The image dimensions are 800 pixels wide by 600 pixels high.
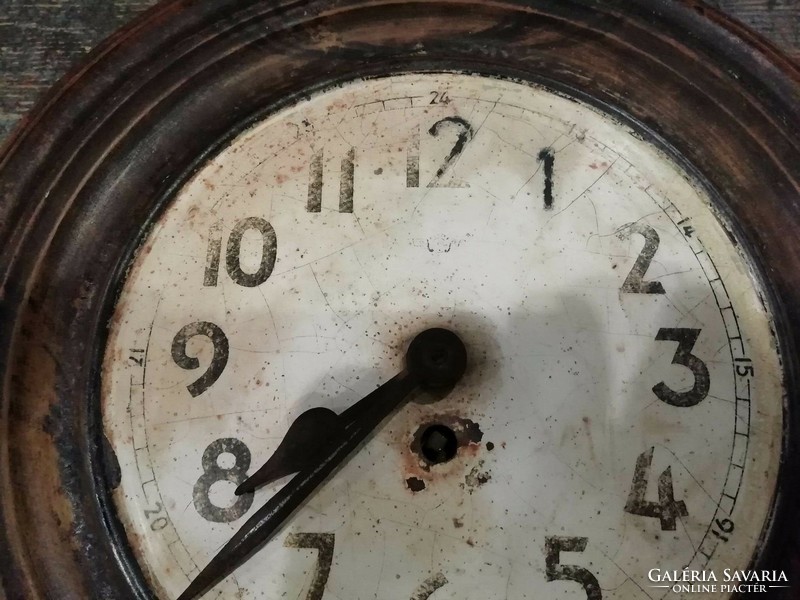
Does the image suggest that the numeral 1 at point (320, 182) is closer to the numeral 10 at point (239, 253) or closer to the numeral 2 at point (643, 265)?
the numeral 10 at point (239, 253)

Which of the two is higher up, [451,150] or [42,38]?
[42,38]

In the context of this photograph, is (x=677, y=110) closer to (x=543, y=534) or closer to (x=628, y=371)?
(x=628, y=371)

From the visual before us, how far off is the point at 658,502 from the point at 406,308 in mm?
362

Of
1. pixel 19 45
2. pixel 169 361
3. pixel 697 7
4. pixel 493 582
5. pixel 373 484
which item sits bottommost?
pixel 493 582

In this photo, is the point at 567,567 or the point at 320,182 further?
the point at 320,182

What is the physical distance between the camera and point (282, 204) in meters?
0.89

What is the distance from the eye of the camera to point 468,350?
0.83 m

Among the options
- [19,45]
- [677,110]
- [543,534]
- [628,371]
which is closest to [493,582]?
[543,534]

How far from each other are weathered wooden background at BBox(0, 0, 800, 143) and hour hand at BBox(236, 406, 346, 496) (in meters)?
0.56

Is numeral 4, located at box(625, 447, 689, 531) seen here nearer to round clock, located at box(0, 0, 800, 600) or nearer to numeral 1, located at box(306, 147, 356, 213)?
round clock, located at box(0, 0, 800, 600)

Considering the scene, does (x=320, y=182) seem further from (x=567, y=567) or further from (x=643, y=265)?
(x=567, y=567)

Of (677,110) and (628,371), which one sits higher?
(677,110)

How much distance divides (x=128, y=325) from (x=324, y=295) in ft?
0.84

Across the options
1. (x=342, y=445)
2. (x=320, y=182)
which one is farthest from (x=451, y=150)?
(x=342, y=445)
